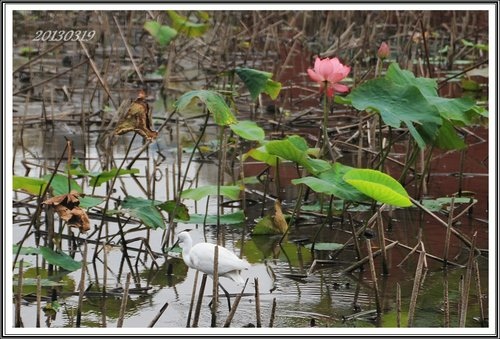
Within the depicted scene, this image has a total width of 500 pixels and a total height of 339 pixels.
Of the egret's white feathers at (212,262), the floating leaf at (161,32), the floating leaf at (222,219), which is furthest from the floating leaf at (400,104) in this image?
the floating leaf at (161,32)

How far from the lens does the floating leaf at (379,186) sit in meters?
4.21

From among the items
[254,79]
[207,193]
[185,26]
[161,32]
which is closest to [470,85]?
[185,26]

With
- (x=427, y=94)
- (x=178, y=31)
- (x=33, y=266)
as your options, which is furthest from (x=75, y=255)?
(x=178, y=31)

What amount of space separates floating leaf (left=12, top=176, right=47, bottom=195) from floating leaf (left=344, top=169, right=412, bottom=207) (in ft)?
4.55

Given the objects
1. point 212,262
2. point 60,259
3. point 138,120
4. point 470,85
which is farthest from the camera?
point 470,85

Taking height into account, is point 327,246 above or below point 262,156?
below

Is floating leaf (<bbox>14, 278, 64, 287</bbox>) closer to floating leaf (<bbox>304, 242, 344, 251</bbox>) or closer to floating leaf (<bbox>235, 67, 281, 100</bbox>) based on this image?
floating leaf (<bbox>304, 242, 344, 251</bbox>)

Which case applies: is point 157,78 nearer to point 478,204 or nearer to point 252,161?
point 252,161

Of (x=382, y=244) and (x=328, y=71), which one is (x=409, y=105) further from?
(x=382, y=244)

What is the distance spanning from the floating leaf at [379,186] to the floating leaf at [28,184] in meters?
1.39

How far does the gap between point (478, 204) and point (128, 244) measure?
6.64 ft

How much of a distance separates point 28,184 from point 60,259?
0.51 metres

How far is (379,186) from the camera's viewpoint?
165 inches

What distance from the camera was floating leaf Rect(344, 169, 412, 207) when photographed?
4.21 meters
